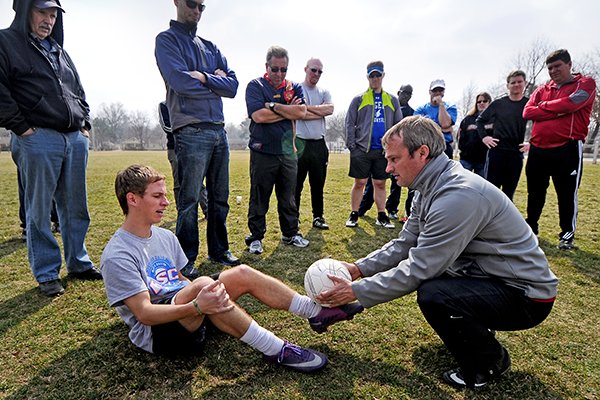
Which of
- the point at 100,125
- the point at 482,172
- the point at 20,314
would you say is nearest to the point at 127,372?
the point at 20,314

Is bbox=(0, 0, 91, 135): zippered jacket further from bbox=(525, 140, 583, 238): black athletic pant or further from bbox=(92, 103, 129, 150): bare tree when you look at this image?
bbox=(92, 103, 129, 150): bare tree

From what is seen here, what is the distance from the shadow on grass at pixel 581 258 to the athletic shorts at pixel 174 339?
4.20 metres

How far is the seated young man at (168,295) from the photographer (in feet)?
6.94

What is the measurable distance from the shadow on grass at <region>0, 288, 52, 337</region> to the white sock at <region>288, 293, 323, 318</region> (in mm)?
2275

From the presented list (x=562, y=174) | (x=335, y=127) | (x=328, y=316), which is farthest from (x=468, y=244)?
(x=335, y=127)

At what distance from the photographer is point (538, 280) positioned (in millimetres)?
2104

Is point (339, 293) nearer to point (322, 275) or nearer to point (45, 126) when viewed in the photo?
point (322, 275)

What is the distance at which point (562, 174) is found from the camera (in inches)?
197

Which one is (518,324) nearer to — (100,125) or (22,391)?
(22,391)

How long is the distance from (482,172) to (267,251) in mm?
4487

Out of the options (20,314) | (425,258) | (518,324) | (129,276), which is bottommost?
(20,314)

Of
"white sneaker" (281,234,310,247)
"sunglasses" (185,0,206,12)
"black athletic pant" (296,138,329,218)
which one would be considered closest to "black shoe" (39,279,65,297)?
"white sneaker" (281,234,310,247)

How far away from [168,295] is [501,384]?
2210 mm

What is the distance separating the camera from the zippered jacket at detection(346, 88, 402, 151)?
19.3 feet
